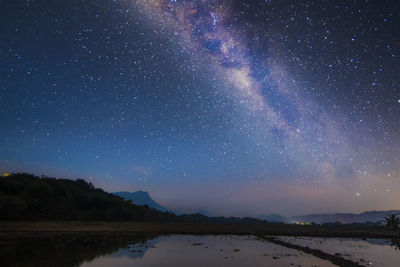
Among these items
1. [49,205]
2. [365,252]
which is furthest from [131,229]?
[365,252]

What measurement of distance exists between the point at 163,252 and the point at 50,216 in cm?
4775

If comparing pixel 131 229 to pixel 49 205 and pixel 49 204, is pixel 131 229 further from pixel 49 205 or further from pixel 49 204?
pixel 49 204

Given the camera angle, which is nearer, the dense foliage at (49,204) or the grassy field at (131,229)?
the grassy field at (131,229)

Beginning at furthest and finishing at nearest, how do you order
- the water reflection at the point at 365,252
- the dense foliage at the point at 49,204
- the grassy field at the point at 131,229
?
the dense foliage at the point at 49,204
the grassy field at the point at 131,229
the water reflection at the point at 365,252

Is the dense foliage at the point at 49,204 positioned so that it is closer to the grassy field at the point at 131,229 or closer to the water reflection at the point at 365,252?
the grassy field at the point at 131,229

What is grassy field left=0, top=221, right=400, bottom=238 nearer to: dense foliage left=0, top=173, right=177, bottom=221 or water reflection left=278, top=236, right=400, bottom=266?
dense foliage left=0, top=173, right=177, bottom=221

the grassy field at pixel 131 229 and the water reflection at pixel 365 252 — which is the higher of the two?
the water reflection at pixel 365 252

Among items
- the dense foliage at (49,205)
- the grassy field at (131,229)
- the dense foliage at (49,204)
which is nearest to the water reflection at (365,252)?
the grassy field at (131,229)

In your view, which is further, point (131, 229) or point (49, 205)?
point (49, 205)

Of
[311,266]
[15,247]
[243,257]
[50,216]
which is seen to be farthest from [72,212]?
[311,266]

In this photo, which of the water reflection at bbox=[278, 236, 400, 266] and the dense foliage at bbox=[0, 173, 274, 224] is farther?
the dense foliage at bbox=[0, 173, 274, 224]

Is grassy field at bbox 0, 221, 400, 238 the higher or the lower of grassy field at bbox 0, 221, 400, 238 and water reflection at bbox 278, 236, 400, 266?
the lower

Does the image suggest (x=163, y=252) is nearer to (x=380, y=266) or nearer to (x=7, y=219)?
(x=380, y=266)

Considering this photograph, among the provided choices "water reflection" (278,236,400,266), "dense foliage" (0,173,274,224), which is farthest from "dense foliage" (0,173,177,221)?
"water reflection" (278,236,400,266)
